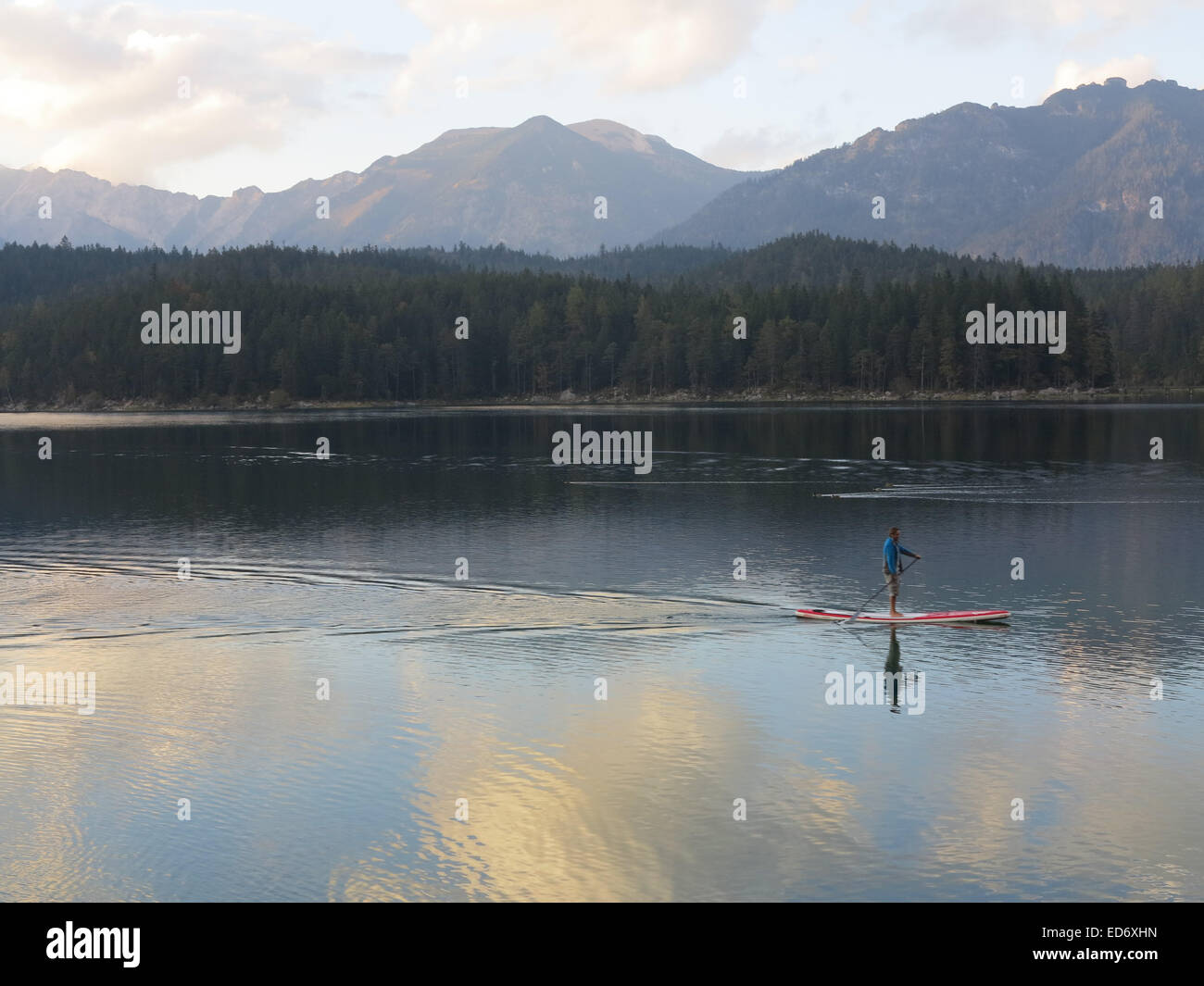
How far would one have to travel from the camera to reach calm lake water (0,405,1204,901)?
78.3ft

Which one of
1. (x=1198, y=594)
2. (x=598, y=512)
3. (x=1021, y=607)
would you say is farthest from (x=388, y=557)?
(x=1198, y=594)

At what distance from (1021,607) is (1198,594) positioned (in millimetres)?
8020

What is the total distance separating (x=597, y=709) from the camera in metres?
34.3

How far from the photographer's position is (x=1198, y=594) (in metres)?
50.1

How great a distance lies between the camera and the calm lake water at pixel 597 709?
23.9m
